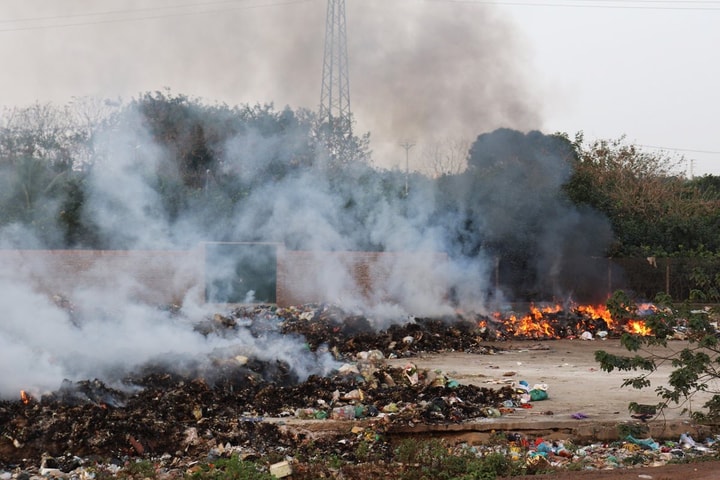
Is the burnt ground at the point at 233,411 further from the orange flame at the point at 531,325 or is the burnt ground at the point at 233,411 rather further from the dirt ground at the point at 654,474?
the orange flame at the point at 531,325

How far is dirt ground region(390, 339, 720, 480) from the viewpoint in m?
6.03

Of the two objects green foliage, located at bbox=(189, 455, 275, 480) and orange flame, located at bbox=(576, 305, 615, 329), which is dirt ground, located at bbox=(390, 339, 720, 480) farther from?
green foliage, located at bbox=(189, 455, 275, 480)

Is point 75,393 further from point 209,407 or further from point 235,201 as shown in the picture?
point 235,201

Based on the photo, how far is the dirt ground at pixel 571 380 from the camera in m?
6.03

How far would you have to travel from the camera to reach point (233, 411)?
880cm

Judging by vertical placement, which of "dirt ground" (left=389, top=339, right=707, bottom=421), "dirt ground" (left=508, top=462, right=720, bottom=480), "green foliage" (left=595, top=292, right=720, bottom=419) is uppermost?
"green foliage" (left=595, top=292, right=720, bottom=419)

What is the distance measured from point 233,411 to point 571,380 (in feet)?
18.1

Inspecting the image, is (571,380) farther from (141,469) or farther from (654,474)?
(141,469)

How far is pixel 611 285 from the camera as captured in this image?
70.2 ft

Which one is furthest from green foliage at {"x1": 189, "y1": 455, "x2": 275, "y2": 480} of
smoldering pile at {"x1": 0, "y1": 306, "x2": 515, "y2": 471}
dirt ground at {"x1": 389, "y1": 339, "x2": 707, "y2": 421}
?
dirt ground at {"x1": 389, "y1": 339, "x2": 707, "y2": 421}

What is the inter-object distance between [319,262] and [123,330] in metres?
8.49

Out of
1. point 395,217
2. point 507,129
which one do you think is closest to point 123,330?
point 395,217

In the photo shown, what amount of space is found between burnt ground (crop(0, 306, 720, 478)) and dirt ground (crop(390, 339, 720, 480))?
0.33m

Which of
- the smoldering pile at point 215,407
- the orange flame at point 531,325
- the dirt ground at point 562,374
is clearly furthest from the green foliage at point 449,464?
the orange flame at point 531,325
